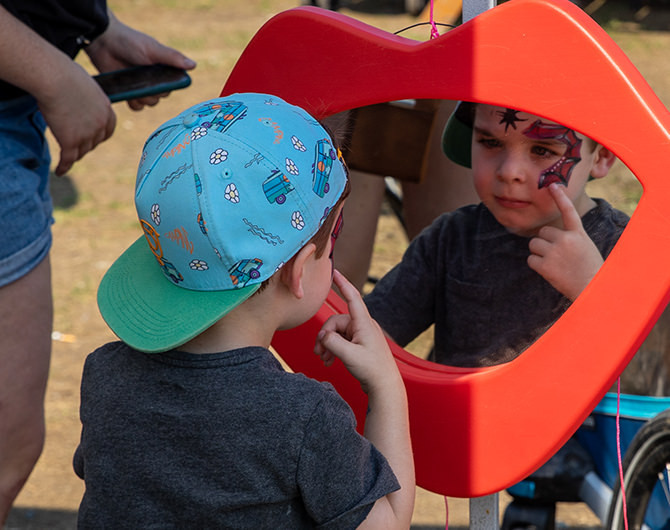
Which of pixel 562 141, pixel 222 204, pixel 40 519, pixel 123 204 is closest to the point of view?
pixel 222 204

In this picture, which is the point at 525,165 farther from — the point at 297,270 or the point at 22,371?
the point at 22,371

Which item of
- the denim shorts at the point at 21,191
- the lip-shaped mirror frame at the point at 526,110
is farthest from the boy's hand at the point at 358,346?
the denim shorts at the point at 21,191

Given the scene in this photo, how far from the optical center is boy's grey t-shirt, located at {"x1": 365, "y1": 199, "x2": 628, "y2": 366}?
109 centimetres

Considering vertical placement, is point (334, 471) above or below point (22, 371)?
above

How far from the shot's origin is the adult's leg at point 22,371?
4.50 ft

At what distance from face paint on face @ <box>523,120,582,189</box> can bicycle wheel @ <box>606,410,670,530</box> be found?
527 mm

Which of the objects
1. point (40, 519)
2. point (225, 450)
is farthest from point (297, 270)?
point (40, 519)

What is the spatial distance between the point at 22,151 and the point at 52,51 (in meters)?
0.17

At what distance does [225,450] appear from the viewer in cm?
95

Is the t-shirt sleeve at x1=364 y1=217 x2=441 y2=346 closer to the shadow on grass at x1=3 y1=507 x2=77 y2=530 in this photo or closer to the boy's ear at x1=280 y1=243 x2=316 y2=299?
the boy's ear at x1=280 y1=243 x2=316 y2=299

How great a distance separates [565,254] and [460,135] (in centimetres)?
23

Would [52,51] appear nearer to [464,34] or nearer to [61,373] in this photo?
[464,34]

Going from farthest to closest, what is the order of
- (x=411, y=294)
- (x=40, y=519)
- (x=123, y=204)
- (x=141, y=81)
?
1. (x=123, y=204)
2. (x=40, y=519)
3. (x=141, y=81)
4. (x=411, y=294)

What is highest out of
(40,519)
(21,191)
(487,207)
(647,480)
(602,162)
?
(602,162)
